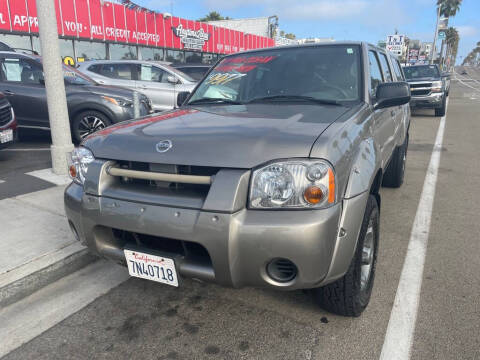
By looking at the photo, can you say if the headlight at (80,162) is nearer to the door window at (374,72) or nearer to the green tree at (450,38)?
the door window at (374,72)

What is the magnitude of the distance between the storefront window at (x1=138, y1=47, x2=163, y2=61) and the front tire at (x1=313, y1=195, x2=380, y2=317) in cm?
1815

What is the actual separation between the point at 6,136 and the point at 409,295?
5.64 meters

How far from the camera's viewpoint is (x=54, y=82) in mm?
4969

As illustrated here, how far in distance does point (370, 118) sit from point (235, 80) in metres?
1.23

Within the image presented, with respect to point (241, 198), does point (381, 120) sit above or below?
above

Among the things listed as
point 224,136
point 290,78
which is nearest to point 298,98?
point 290,78

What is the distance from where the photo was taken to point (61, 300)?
108 inches

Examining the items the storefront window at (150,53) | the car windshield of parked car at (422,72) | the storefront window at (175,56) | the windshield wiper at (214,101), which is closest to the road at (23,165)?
the windshield wiper at (214,101)

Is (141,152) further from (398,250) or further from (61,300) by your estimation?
(398,250)

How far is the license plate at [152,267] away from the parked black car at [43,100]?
16.3 feet

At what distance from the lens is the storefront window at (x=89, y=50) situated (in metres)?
15.5

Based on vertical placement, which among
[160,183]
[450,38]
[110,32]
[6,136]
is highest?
[450,38]

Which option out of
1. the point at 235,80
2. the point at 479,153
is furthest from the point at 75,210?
the point at 479,153

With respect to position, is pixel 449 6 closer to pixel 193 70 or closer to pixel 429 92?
pixel 429 92
